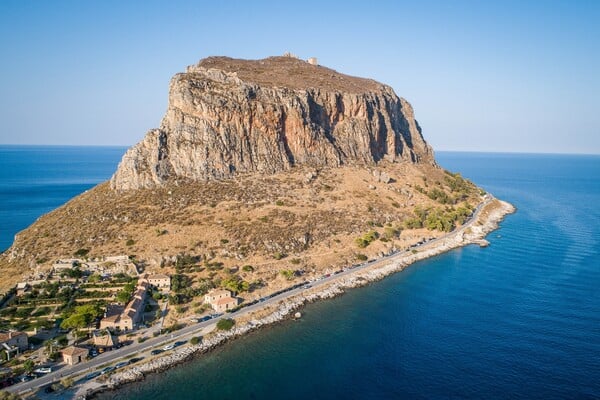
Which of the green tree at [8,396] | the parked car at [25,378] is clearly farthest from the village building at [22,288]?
the green tree at [8,396]

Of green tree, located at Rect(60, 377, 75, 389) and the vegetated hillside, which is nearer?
green tree, located at Rect(60, 377, 75, 389)

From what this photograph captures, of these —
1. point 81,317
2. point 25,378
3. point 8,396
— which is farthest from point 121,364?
point 81,317

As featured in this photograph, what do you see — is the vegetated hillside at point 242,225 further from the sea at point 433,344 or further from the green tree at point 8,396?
the green tree at point 8,396

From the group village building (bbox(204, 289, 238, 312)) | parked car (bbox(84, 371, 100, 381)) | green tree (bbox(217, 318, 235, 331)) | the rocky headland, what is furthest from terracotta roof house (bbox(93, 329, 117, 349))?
the rocky headland

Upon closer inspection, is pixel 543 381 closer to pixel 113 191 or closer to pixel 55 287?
pixel 55 287

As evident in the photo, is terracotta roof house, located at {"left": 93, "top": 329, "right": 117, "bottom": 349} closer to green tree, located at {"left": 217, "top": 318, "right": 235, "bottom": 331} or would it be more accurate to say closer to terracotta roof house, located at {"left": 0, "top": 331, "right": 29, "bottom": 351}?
terracotta roof house, located at {"left": 0, "top": 331, "right": 29, "bottom": 351}

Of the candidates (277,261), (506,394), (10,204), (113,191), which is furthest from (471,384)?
(10,204)

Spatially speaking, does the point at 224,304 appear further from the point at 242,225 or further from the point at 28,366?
the point at 242,225
